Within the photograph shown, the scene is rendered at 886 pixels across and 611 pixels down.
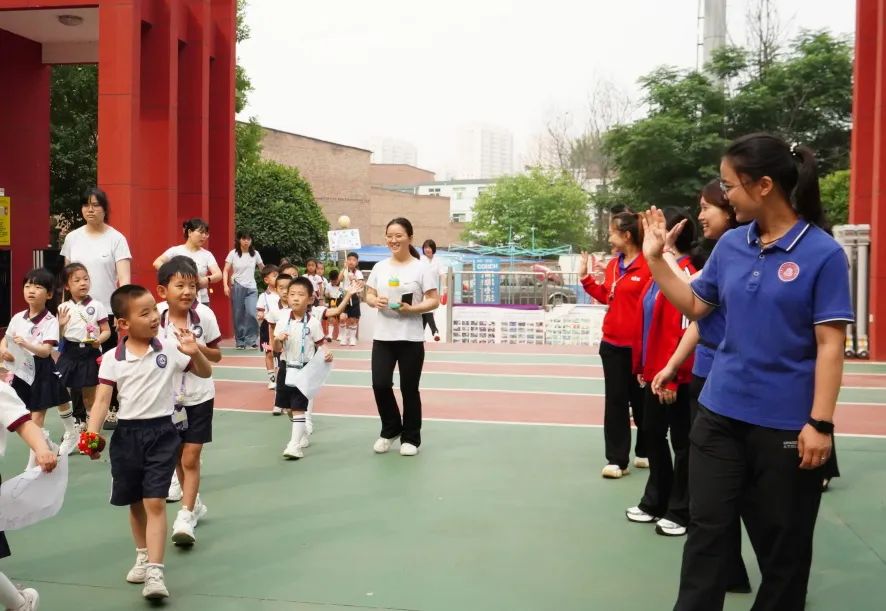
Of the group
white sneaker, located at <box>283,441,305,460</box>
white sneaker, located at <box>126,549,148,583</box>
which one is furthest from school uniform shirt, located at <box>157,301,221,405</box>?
white sneaker, located at <box>283,441,305,460</box>

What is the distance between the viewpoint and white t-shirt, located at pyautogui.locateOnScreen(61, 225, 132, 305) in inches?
308

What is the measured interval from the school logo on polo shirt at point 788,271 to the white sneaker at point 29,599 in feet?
10.8

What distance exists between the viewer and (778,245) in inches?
128

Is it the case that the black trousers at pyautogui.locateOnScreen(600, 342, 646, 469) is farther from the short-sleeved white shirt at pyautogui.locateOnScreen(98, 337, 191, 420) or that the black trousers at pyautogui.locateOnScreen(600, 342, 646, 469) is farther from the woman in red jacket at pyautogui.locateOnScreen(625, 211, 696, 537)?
the short-sleeved white shirt at pyautogui.locateOnScreen(98, 337, 191, 420)

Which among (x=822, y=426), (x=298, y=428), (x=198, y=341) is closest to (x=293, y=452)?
(x=298, y=428)

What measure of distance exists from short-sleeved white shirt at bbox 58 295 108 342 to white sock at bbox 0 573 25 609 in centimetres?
373

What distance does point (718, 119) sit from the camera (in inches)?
1404

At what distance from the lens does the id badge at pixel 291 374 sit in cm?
754

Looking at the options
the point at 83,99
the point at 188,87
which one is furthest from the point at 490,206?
the point at 188,87

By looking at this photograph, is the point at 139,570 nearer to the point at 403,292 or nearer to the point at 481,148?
the point at 403,292

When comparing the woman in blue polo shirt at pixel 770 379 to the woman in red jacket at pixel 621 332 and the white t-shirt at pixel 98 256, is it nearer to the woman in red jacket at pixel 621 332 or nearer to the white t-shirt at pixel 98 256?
the woman in red jacket at pixel 621 332

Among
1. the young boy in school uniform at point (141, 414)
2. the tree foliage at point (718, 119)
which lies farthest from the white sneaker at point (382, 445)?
the tree foliage at point (718, 119)

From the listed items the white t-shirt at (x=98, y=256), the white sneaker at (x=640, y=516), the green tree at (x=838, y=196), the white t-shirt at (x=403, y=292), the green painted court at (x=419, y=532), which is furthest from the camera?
the green tree at (x=838, y=196)

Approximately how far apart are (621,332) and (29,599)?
156 inches
